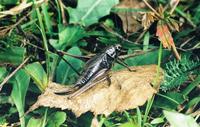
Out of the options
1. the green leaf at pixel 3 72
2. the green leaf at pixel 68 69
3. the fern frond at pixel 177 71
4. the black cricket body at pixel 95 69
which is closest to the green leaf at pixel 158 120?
the fern frond at pixel 177 71

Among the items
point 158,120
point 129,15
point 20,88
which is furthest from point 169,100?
point 20,88

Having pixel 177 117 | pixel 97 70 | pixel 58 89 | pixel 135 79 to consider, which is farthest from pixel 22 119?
pixel 177 117

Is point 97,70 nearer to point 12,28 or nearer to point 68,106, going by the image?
point 68,106

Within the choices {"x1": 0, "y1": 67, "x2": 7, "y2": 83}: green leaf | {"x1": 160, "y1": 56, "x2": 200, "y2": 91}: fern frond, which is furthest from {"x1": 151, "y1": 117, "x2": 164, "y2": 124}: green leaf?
{"x1": 0, "y1": 67, "x2": 7, "y2": 83}: green leaf

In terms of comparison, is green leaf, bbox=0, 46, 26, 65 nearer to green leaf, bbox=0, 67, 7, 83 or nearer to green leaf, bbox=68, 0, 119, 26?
green leaf, bbox=0, 67, 7, 83

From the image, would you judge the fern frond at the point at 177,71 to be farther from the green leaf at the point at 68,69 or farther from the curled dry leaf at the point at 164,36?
the green leaf at the point at 68,69

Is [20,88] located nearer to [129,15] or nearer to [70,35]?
[70,35]
